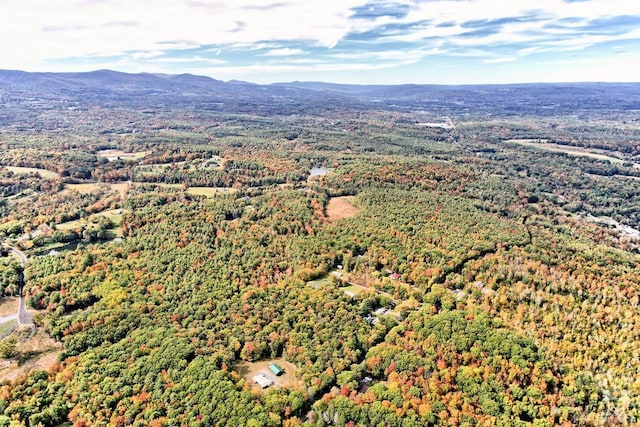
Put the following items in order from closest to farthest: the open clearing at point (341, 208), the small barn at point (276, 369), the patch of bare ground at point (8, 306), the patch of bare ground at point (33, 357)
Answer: the small barn at point (276, 369) → the patch of bare ground at point (33, 357) → the patch of bare ground at point (8, 306) → the open clearing at point (341, 208)

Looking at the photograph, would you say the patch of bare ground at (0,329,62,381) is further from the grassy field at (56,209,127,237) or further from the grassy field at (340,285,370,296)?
the grassy field at (340,285,370,296)

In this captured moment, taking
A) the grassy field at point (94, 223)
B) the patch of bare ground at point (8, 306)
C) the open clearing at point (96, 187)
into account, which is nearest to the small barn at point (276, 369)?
the patch of bare ground at point (8, 306)

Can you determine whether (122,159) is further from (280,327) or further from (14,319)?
(280,327)

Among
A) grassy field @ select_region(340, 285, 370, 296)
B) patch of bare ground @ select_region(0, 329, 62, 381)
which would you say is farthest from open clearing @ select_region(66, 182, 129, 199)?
grassy field @ select_region(340, 285, 370, 296)

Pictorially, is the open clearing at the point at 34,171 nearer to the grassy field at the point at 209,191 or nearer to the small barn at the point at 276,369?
the grassy field at the point at 209,191

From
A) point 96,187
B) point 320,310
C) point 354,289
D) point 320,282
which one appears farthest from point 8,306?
point 96,187

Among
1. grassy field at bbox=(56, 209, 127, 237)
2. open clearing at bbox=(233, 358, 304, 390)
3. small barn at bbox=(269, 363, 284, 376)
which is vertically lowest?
open clearing at bbox=(233, 358, 304, 390)

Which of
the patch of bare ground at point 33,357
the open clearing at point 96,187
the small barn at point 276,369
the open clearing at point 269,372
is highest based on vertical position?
the open clearing at point 96,187
